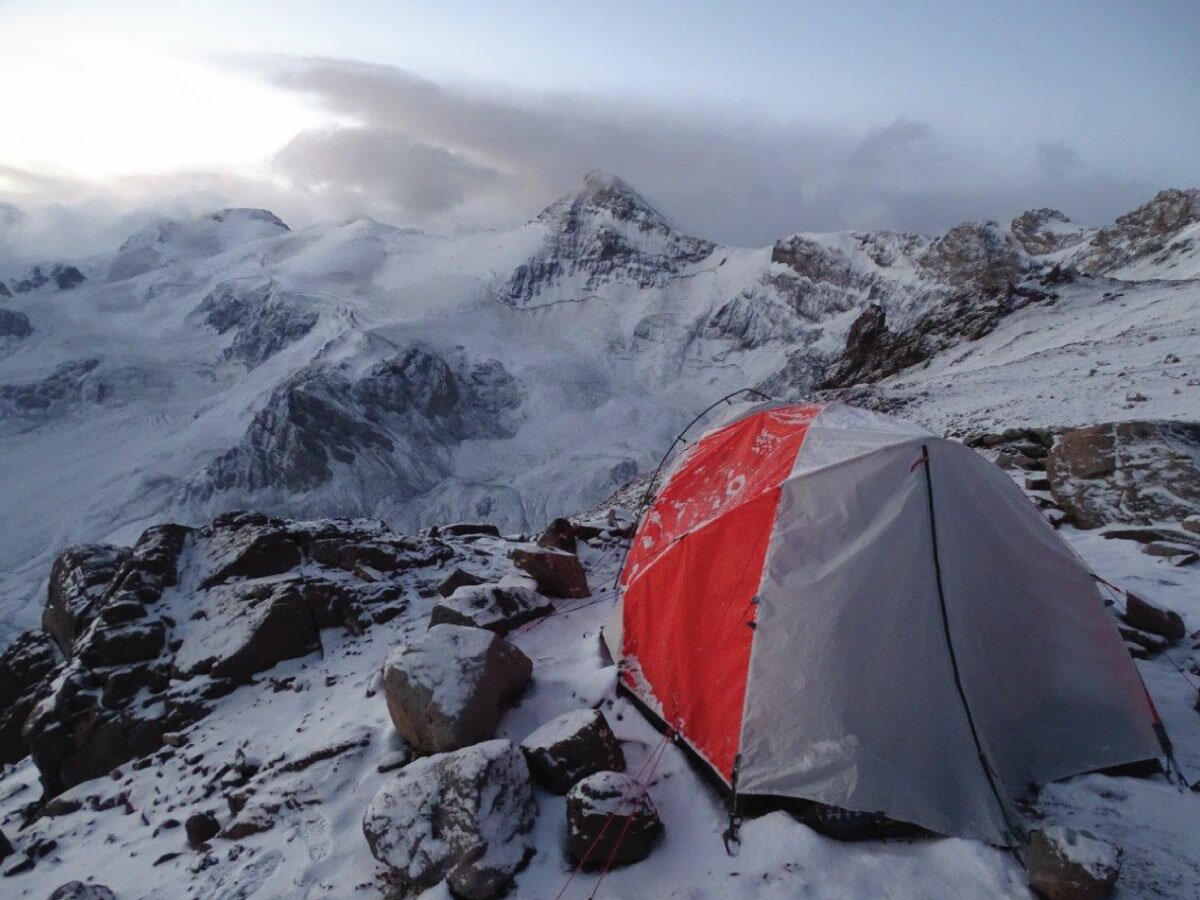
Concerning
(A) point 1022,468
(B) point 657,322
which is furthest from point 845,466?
(B) point 657,322

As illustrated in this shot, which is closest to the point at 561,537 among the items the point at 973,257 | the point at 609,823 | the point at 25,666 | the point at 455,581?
the point at 455,581

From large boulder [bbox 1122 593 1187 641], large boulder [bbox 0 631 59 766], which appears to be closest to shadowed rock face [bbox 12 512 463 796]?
large boulder [bbox 0 631 59 766]

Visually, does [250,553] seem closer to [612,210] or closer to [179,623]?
[179,623]

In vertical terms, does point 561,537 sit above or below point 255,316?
above

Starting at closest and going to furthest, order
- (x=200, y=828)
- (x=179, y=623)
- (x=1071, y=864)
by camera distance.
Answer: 1. (x=1071, y=864)
2. (x=200, y=828)
3. (x=179, y=623)

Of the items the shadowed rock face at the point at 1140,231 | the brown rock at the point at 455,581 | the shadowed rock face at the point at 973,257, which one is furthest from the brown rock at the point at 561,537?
the shadowed rock face at the point at 973,257

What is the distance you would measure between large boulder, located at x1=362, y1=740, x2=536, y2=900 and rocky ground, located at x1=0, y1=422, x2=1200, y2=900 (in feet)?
0.07

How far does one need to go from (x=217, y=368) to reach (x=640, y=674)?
165m

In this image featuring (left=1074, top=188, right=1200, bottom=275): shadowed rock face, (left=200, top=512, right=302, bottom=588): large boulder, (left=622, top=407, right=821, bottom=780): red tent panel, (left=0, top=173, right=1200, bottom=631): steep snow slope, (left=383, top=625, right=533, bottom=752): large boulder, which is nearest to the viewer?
(left=622, top=407, right=821, bottom=780): red tent panel

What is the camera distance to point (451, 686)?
7.21 m

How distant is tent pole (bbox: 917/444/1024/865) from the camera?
5075 mm

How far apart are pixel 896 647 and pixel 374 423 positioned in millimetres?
125756

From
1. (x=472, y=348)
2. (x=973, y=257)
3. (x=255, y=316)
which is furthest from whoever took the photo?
(x=255, y=316)

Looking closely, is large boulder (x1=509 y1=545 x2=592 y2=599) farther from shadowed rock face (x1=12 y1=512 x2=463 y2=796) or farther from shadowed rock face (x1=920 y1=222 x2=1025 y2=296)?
shadowed rock face (x1=920 y1=222 x2=1025 y2=296)
